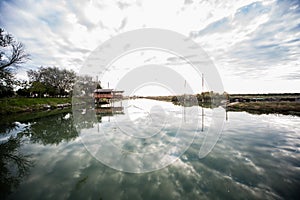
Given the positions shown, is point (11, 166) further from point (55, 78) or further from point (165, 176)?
point (55, 78)

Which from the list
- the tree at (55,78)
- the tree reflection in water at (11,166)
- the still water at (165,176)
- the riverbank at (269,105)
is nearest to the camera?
the still water at (165,176)

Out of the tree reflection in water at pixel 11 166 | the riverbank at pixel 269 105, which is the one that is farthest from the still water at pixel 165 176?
the riverbank at pixel 269 105

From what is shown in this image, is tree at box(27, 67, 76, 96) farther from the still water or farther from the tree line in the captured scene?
the still water

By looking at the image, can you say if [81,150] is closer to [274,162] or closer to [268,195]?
[268,195]

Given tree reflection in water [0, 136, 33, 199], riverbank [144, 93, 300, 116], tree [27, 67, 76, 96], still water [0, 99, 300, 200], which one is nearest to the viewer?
still water [0, 99, 300, 200]

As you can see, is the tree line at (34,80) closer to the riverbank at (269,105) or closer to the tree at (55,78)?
the tree at (55,78)

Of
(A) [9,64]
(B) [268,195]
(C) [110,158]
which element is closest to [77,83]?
(A) [9,64]

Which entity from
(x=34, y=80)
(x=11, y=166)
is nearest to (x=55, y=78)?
(x=34, y=80)

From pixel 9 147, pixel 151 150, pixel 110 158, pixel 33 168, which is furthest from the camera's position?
pixel 9 147

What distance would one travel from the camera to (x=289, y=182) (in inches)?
157

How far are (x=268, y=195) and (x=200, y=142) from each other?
4.11 metres

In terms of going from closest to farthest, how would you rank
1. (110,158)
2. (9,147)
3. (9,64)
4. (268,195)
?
(268,195) < (110,158) < (9,147) < (9,64)

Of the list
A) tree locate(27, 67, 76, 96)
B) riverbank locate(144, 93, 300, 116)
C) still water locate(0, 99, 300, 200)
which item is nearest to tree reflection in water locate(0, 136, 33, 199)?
still water locate(0, 99, 300, 200)

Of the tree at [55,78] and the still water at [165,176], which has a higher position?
the tree at [55,78]
